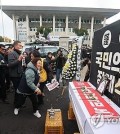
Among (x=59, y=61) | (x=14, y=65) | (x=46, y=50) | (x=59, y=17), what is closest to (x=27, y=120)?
(x=14, y=65)

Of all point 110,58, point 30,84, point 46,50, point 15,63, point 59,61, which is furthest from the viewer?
point 46,50

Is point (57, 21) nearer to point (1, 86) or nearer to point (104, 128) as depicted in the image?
point (1, 86)

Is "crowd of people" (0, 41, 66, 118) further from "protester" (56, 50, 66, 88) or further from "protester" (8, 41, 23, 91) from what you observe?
"protester" (56, 50, 66, 88)

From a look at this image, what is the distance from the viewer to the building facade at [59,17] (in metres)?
62.2

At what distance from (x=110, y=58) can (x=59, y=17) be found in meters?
64.0

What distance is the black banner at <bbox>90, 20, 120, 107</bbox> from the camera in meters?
3.52

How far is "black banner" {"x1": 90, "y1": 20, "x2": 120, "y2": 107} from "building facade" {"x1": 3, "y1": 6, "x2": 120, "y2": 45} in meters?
57.7

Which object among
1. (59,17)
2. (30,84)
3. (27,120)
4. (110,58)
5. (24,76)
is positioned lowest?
(27,120)

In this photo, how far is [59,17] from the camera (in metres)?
66.1

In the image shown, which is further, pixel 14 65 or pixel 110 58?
pixel 14 65

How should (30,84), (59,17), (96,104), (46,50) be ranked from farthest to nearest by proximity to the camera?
1. (59,17)
2. (46,50)
3. (30,84)
4. (96,104)

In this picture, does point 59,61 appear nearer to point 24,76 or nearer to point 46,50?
point 46,50

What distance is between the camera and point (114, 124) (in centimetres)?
245

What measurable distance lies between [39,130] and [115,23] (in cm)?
268
